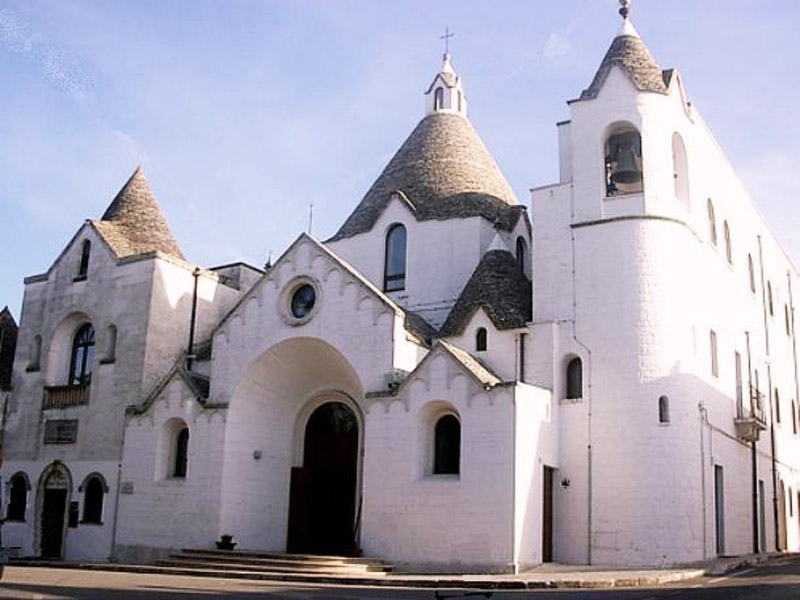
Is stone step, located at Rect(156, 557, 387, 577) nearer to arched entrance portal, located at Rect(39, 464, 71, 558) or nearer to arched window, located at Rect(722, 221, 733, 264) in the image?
arched entrance portal, located at Rect(39, 464, 71, 558)

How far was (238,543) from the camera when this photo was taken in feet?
87.9

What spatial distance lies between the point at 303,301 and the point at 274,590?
10845mm

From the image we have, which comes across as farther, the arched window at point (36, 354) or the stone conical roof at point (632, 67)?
the arched window at point (36, 354)

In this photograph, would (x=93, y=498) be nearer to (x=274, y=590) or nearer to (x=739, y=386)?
(x=274, y=590)

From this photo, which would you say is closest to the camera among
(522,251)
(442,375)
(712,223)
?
(442,375)

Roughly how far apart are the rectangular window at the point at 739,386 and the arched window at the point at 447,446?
1061 cm

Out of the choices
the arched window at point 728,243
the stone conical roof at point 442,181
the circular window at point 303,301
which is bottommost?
the circular window at point 303,301

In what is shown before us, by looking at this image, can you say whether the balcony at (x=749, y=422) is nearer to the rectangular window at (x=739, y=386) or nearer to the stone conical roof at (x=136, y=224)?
the rectangular window at (x=739, y=386)

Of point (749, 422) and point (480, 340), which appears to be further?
point (749, 422)

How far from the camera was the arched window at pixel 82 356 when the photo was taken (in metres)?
31.9

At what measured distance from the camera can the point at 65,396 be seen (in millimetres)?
31562

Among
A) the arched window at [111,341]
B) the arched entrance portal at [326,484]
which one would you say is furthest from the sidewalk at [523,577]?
the arched window at [111,341]

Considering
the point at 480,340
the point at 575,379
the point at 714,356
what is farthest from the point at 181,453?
the point at 714,356

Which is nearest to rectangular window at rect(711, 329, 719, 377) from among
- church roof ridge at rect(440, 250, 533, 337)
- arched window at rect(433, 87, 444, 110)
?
church roof ridge at rect(440, 250, 533, 337)
